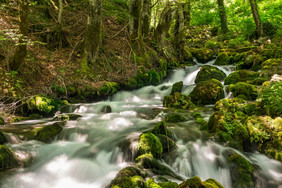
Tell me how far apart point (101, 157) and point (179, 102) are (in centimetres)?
468

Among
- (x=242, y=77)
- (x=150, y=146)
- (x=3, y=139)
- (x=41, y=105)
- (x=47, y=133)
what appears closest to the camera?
(x=150, y=146)

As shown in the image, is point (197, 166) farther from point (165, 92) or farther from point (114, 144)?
point (165, 92)

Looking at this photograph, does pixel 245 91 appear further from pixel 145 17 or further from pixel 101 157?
pixel 145 17

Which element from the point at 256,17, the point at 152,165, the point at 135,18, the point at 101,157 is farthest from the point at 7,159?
the point at 256,17

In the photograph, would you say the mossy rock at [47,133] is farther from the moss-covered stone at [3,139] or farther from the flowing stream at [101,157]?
the moss-covered stone at [3,139]

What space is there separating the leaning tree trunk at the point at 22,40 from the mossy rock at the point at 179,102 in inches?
225

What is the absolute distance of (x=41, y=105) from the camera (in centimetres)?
669

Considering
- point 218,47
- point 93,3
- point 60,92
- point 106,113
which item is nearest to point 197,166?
point 106,113

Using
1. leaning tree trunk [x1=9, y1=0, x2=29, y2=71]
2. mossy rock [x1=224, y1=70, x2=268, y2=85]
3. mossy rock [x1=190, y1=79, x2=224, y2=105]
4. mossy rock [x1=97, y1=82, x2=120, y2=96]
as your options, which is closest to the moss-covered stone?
leaning tree trunk [x1=9, y1=0, x2=29, y2=71]

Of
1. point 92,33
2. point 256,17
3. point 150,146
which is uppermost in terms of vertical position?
point 256,17

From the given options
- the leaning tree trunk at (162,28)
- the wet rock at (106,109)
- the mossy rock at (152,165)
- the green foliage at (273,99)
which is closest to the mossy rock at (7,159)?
the mossy rock at (152,165)

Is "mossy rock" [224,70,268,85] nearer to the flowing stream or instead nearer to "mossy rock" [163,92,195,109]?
"mossy rock" [163,92,195,109]

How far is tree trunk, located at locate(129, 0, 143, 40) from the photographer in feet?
36.4

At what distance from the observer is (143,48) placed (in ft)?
39.0
